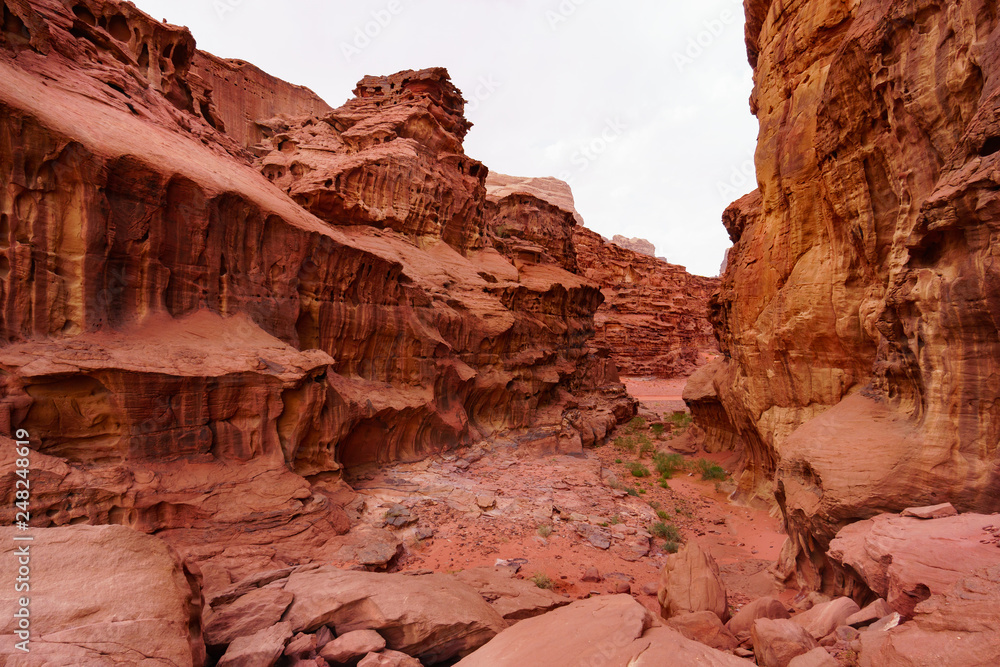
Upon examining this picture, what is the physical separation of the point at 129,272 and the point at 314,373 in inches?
150

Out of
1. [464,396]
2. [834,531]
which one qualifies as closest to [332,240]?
[464,396]

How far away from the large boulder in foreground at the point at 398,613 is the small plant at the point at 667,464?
1237cm

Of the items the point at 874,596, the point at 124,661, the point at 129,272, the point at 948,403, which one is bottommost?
the point at 874,596

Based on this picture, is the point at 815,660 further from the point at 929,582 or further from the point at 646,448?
the point at 646,448

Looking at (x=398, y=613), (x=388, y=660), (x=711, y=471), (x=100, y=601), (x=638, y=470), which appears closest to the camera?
(x=100, y=601)

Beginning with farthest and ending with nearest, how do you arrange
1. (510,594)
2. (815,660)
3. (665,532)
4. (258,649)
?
1. (665,532)
2. (510,594)
3. (258,649)
4. (815,660)

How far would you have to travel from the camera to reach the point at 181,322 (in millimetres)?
9070

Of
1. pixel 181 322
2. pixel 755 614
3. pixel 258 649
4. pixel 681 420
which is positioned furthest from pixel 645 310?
pixel 258 649

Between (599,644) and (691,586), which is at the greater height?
(599,644)

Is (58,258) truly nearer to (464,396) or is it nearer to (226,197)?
(226,197)

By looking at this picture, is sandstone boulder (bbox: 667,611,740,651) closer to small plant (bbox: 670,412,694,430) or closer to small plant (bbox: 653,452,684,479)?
small plant (bbox: 653,452,684,479)

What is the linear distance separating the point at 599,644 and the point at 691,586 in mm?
3280

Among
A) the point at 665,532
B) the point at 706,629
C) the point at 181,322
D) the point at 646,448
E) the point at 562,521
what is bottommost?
the point at 665,532

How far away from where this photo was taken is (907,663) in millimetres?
3328
